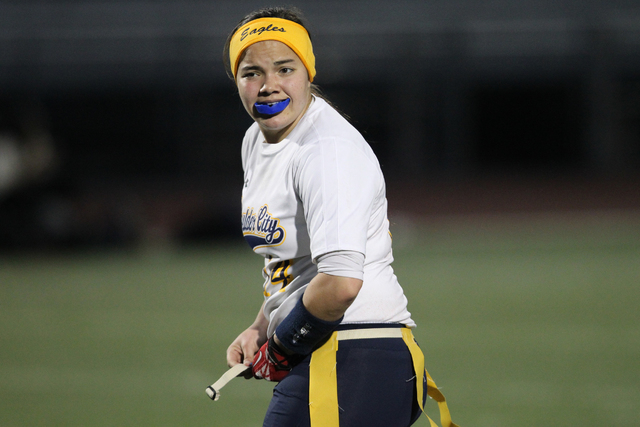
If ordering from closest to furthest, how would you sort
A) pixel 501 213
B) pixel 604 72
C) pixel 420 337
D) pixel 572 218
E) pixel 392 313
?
pixel 392 313 → pixel 420 337 → pixel 572 218 → pixel 501 213 → pixel 604 72

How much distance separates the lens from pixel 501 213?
22547mm

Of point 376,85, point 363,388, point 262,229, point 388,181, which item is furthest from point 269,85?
point 376,85

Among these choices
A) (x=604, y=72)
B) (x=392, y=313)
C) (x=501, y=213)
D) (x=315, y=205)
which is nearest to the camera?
(x=315, y=205)

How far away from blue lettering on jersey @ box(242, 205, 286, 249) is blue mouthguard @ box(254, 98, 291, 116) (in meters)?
0.33

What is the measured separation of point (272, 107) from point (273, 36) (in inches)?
9.8

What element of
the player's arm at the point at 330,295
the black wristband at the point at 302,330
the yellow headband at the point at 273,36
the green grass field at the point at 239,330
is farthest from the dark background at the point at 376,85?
the player's arm at the point at 330,295

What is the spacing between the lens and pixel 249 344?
2.84m

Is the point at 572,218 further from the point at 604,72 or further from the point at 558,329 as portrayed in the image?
the point at 558,329

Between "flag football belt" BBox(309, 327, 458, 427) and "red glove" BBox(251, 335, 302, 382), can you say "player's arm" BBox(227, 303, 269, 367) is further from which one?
"flag football belt" BBox(309, 327, 458, 427)

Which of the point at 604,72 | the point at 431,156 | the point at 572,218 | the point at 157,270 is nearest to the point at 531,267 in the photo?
the point at 157,270

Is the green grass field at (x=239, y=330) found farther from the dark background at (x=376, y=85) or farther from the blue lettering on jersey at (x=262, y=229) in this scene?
the dark background at (x=376, y=85)

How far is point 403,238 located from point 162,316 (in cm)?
900

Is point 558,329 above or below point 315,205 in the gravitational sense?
below

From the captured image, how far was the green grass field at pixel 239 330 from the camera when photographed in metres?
5.21
